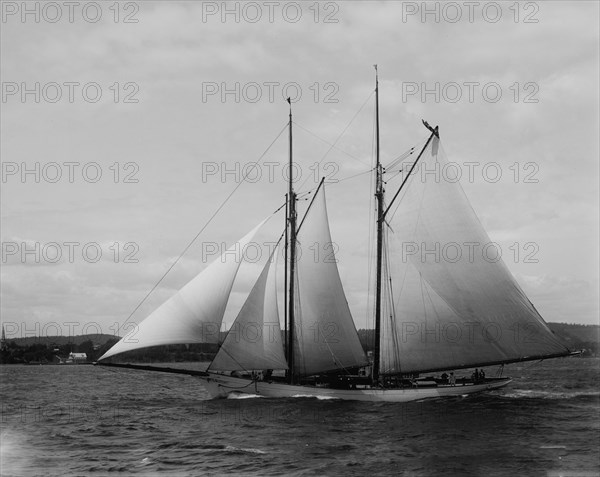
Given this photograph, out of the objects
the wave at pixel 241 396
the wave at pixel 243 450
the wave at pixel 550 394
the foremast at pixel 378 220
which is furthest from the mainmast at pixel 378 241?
the wave at pixel 243 450

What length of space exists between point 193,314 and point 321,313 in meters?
9.26

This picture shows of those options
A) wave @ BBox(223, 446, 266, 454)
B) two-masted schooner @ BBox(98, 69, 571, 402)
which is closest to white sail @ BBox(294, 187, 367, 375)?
two-masted schooner @ BBox(98, 69, 571, 402)

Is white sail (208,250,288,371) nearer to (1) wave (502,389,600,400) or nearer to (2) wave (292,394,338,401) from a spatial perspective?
(2) wave (292,394,338,401)

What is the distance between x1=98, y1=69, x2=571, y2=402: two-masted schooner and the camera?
44.7 metres

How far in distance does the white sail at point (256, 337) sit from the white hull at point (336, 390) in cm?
184

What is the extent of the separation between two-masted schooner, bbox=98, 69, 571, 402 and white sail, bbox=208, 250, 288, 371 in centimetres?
7

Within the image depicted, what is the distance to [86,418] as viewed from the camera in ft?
150

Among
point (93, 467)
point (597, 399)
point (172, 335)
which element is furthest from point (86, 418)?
point (597, 399)

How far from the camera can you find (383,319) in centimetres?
4825

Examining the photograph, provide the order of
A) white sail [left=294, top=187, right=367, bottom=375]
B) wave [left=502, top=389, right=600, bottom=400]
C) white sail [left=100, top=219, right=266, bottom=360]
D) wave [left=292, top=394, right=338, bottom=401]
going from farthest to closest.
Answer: wave [left=502, top=389, right=600, bottom=400] < white sail [left=294, top=187, right=367, bottom=375] < wave [left=292, top=394, right=338, bottom=401] < white sail [left=100, top=219, right=266, bottom=360]

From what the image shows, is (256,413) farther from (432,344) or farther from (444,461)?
(444,461)

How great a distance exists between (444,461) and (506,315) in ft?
58.4

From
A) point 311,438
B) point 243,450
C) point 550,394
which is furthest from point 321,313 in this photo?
point 550,394

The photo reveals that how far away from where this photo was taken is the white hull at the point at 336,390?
155 feet
